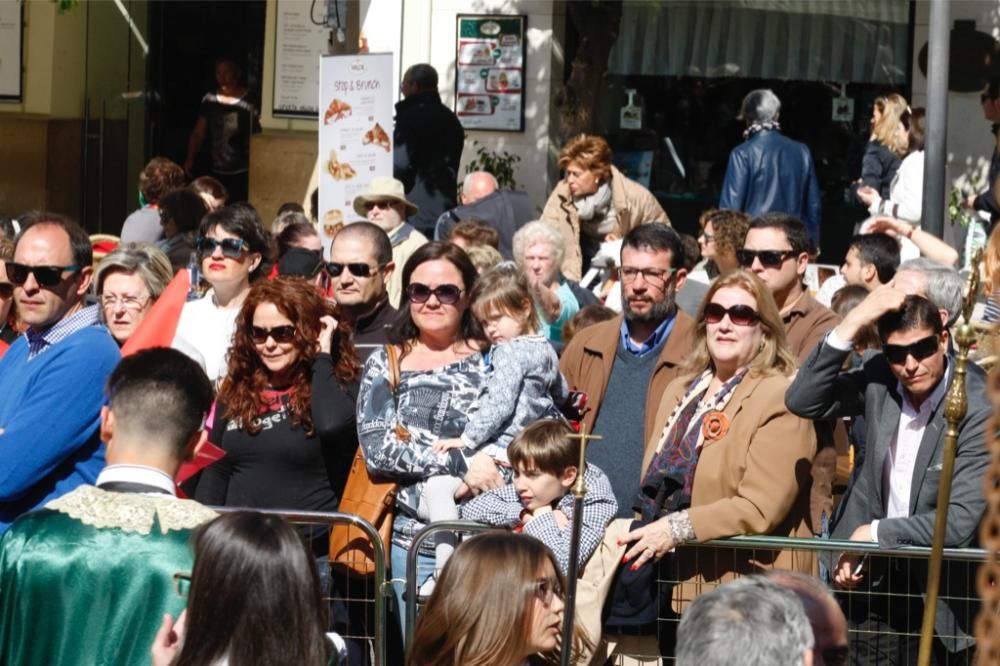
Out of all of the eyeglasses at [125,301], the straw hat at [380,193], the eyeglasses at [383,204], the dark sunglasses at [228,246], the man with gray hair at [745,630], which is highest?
the straw hat at [380,193]

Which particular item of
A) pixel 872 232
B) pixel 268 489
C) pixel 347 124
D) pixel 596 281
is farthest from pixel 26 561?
pixel 596 281

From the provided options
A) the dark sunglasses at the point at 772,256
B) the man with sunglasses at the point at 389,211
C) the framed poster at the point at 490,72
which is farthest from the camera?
the framed poster at the point at 490,72

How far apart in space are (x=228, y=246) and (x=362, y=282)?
640 millimetres

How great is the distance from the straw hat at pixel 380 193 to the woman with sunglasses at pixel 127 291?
2.91 metres

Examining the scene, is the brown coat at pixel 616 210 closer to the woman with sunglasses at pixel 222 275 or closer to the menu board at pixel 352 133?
the menu board at pixel 352 133

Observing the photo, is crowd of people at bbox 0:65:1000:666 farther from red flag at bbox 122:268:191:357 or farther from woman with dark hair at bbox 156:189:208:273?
woman with dark hair at bbox 156:189:208:273

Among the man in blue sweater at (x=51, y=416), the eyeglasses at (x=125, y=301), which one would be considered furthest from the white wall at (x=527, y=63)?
the man in blue sweater at (x=51, y=416)

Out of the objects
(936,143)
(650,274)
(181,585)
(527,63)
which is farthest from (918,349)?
(527,63)

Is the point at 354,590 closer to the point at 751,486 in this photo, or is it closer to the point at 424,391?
the point at 424,391

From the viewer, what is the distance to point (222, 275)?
765cm

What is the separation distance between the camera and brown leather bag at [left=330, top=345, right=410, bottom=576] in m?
6.43

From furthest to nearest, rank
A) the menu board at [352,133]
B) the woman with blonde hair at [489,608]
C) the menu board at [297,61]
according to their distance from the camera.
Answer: the menu board at [297,61] → the menu board at [352,133] → the woman with blonde hair at [489,608]

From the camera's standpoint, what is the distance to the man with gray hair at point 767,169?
39.9 feet

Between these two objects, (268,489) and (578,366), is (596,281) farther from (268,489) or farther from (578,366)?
(268,489)
